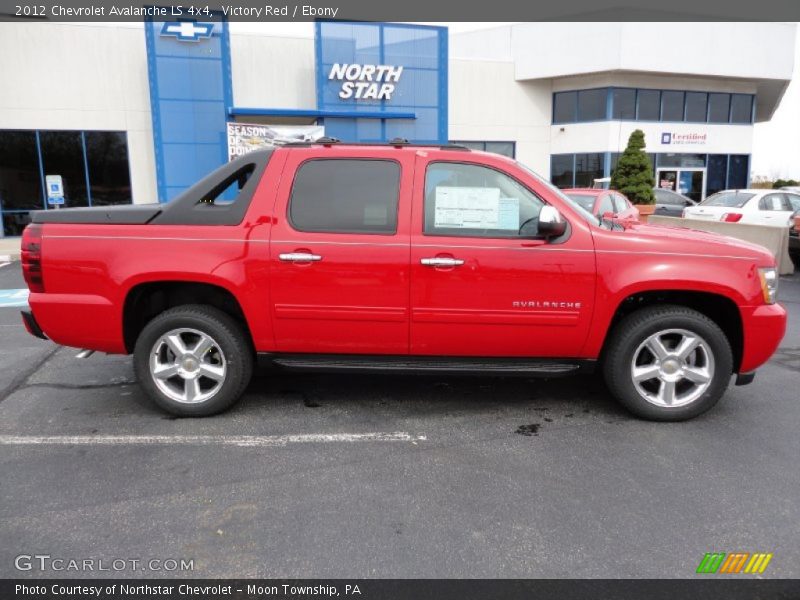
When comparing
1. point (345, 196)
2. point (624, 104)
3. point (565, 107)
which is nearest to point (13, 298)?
point (345, 196)

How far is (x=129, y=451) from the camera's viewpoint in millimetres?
3807

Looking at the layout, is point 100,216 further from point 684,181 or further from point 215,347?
point 684,181

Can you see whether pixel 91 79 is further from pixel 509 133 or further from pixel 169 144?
pixel 509 133

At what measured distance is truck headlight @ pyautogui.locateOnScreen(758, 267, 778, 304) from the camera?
162 inches

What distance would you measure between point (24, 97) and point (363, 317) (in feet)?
61.5

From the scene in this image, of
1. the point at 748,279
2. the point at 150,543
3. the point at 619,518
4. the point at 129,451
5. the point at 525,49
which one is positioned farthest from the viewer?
the point at 525,49

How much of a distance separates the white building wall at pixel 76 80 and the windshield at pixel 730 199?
1666 centimetres

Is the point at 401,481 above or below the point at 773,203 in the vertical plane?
below

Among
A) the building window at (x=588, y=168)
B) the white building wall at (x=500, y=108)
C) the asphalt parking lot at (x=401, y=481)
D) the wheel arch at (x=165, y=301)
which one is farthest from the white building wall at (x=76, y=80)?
the building window at (x=588, y=168)

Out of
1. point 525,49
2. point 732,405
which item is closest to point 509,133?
point 525,49

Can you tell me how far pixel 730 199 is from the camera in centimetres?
1464

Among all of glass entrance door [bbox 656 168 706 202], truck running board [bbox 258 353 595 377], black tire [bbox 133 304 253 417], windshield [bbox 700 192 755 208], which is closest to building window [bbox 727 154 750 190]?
glass entrance door [bbox 656 168 706 202]

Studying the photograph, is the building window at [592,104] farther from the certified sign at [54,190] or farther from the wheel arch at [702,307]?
the wheel arch at [702,307]

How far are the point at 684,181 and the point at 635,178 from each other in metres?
10.1
